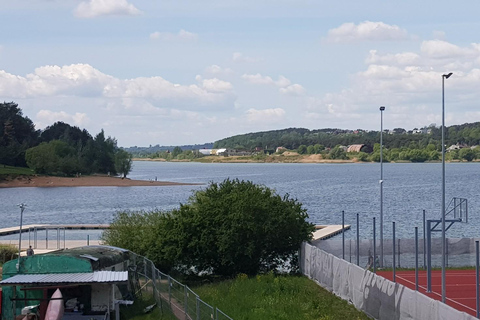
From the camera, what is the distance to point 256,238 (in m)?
38.7

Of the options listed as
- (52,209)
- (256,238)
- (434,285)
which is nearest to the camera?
(434,285)

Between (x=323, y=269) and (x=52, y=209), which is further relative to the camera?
(x=52, y=209)

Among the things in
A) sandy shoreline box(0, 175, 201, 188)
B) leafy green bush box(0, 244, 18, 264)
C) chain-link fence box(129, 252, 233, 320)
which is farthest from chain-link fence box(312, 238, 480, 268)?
sandy shoreline box(0, 175, 201, 188)

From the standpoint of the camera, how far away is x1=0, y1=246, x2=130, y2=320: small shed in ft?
81.6

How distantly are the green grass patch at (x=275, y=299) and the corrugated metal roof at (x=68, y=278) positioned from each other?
4.37m

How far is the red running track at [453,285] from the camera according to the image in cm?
3080

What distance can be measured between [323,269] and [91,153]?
16332 cm

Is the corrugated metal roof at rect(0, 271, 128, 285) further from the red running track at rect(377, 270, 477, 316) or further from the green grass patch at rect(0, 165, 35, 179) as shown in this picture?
the green grass patch at rect(0, 165, 35, 179)

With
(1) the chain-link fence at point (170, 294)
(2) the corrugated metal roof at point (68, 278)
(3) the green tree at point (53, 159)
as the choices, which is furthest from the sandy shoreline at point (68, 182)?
(2) the corrugated metal roof at point (68, 278)

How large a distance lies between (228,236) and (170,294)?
11332 mm

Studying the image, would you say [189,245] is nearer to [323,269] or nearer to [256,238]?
[256,238]

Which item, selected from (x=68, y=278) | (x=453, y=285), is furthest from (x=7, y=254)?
(x=453, y=285)

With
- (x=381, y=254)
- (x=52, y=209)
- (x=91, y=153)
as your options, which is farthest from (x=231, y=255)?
(x=91, y=153)

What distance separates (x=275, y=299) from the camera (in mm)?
30297
